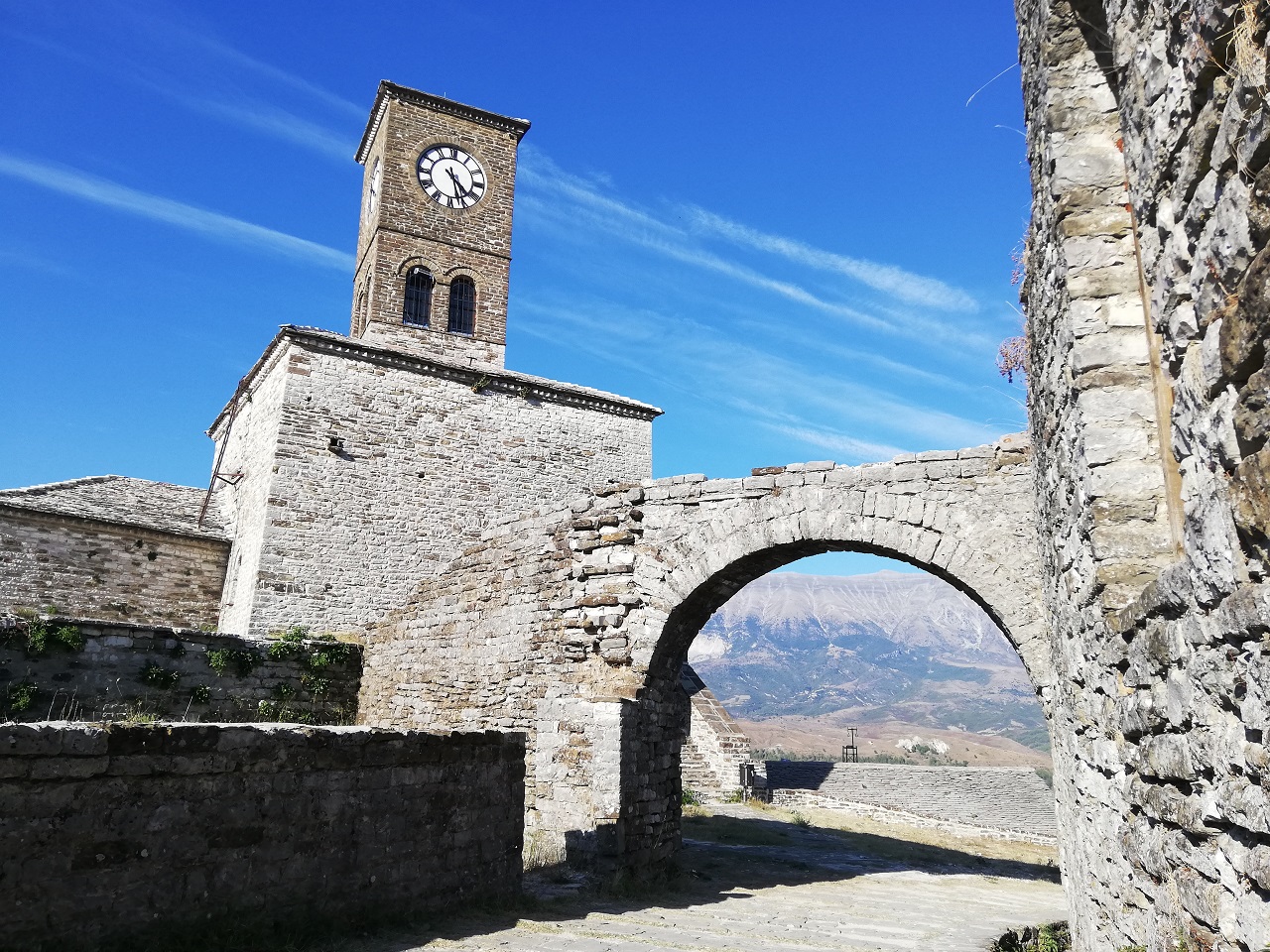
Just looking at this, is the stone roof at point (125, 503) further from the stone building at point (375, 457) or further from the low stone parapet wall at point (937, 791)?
the low stone parapet wall at point (937, 791)

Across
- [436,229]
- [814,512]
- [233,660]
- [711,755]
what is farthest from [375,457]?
[814,512]

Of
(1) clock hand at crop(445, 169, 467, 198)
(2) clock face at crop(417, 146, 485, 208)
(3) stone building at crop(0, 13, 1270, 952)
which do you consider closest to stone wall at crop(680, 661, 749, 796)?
(3) stone building at crop(0, 13, 1270, 952)

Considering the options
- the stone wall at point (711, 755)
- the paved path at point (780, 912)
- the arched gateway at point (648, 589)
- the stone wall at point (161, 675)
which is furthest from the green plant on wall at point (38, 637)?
the stone wall at point (711, 755)

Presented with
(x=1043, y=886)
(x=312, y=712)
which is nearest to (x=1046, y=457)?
(x=1043, y=886)

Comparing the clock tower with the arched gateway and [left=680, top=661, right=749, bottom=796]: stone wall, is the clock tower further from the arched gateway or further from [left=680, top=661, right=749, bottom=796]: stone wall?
the arched gateway

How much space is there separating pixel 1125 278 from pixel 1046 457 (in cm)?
169

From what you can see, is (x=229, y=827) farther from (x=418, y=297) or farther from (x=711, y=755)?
(x=418, y=297)

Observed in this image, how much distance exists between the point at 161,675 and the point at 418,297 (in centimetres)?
1203

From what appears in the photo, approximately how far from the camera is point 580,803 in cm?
961

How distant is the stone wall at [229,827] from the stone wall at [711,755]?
50.8ft

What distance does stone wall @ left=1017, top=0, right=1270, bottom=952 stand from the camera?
2.29 metres

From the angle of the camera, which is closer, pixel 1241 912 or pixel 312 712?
pixel 1241 912

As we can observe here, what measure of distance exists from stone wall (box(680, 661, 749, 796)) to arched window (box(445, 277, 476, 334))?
9.79 meters

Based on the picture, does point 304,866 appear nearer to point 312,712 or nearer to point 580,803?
point 580,803
